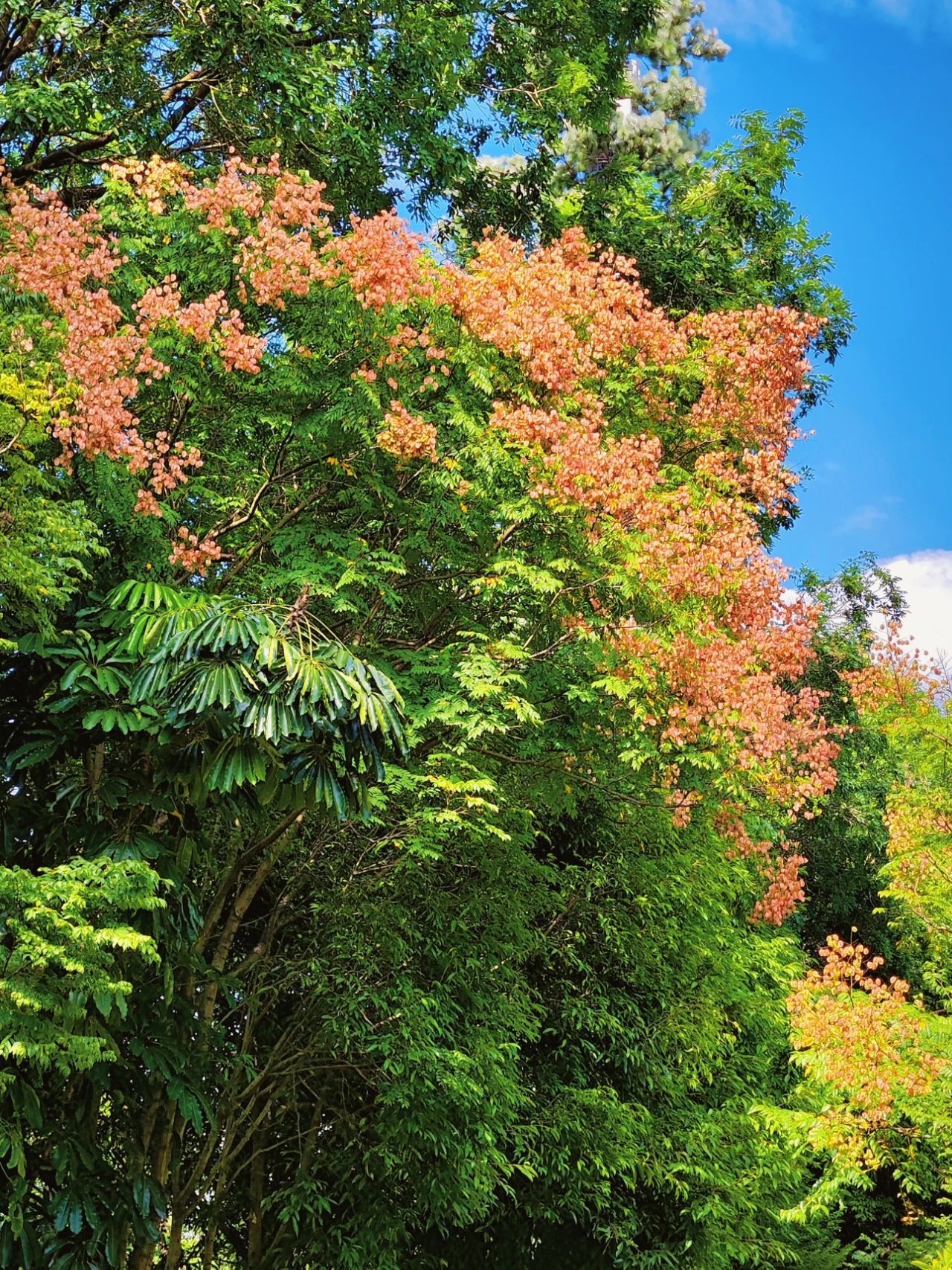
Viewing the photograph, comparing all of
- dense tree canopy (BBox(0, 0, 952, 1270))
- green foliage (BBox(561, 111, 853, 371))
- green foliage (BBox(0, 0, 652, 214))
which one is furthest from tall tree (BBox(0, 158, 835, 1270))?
green foliage (BBox(561, 111, 853, 371))

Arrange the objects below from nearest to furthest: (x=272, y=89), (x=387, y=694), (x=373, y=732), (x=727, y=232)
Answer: (x=387, y=694) < (x=373, y=732) < (x=272, y=89) < (x=727, y=232)

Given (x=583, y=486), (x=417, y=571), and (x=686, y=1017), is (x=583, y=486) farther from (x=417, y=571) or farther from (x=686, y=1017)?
(x=686, y=1017)

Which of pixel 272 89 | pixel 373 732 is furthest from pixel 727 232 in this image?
pixel 373 732

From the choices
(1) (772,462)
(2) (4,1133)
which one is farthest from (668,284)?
(2) (4,1133)

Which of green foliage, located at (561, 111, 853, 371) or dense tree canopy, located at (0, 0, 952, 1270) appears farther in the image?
green foliage, located at (561, 111, 853, 371)

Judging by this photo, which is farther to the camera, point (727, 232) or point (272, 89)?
point (727, 232)

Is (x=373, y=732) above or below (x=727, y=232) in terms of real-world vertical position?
below

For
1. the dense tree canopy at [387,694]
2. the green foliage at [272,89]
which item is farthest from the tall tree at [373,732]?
the green foliage at [272,89]

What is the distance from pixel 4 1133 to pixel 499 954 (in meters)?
5.03

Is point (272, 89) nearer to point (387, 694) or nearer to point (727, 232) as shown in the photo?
point (387, 694)

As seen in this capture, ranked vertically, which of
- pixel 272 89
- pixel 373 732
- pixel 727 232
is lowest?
pixel 373 732

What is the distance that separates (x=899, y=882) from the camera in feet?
32.7

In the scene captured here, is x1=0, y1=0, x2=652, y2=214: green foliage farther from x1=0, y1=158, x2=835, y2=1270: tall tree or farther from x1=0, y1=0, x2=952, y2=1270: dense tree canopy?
x1=0, y1=158, x2=835, y2=1270: tall tree

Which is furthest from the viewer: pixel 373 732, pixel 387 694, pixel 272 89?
pixel 272 89
